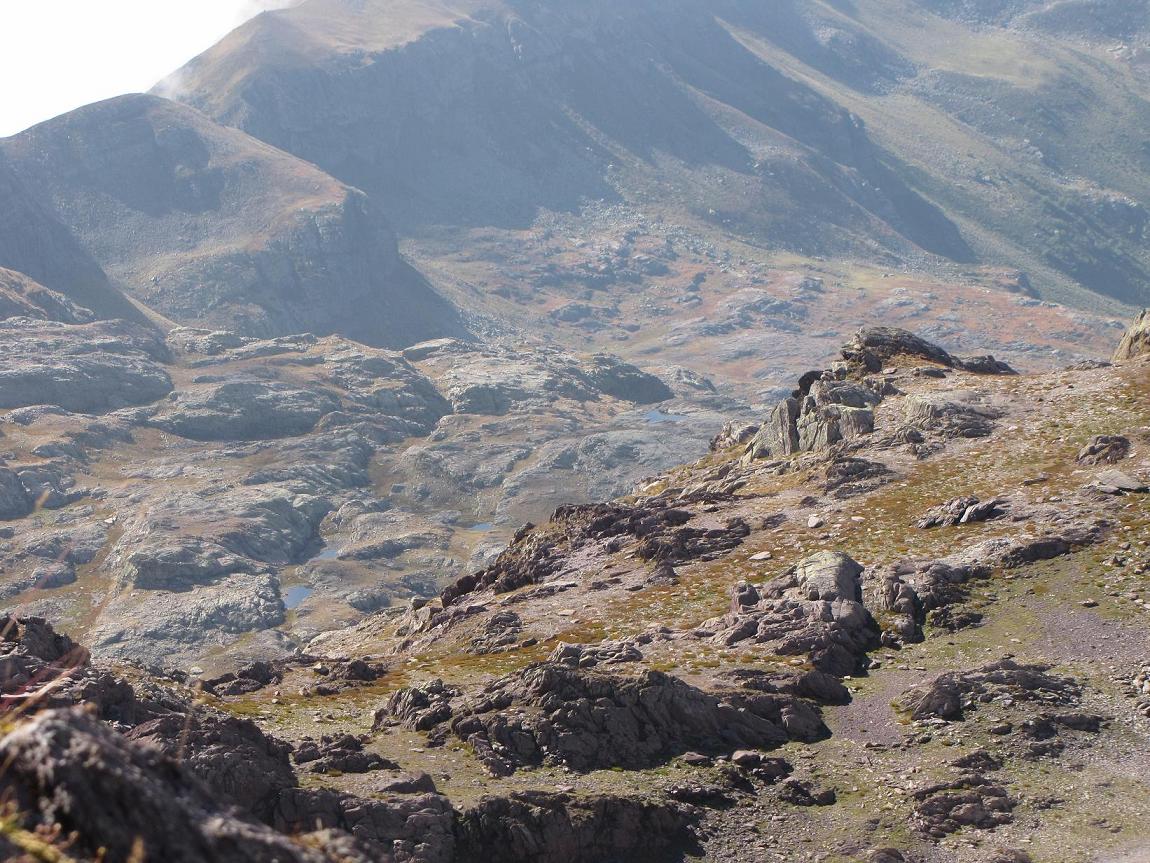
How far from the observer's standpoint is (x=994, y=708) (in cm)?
5456

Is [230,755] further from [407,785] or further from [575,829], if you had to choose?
[575,829]

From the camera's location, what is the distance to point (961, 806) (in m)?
46.5

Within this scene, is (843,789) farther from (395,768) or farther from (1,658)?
(1,658)

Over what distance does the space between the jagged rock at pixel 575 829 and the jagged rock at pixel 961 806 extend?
8979 mm

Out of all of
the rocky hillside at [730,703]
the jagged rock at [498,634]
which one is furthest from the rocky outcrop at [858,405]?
the jagged rock at [498,634]

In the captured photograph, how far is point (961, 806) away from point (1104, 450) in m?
46.4

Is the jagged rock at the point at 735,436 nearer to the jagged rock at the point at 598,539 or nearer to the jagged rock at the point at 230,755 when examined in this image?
the jagged rock at the point at 598,539

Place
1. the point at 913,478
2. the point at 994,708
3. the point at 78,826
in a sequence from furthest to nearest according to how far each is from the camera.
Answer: the point at 913,478 < the point at 994,708 < the point at 78,826

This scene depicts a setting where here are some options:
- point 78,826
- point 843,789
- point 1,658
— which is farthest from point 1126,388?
point 78,826

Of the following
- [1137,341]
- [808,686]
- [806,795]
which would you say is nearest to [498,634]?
[808,686]

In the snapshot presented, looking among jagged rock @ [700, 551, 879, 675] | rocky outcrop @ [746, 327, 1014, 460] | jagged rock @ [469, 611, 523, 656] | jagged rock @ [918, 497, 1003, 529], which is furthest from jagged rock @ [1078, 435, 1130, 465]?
jagged rock @ [469, 611, 523, 656]

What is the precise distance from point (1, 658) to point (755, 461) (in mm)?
82073

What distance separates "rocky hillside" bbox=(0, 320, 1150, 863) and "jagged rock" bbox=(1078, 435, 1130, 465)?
7.8 inches

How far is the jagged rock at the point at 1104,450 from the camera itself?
84.2m
